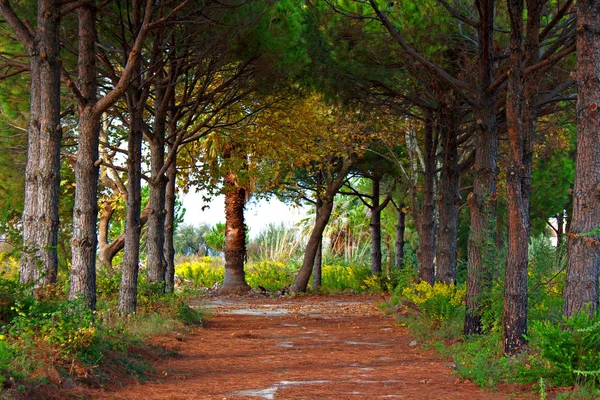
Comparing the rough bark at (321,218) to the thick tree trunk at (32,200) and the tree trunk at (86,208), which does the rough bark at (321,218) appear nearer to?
the tree trunk at (86,208)

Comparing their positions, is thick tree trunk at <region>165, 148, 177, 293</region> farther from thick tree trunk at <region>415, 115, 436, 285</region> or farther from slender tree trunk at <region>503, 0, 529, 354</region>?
slender tree trunk at <region>503, 0, 529, 354</region>

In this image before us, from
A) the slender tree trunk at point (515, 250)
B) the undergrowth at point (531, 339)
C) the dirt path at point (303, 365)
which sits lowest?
the dirt path at point (303, 365)

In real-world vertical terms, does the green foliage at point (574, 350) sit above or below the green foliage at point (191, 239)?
below

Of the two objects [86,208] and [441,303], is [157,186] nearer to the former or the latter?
[86,208]

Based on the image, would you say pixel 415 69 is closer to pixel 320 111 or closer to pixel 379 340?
pixel 379 340

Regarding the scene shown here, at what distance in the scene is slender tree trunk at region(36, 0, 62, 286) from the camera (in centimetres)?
1012

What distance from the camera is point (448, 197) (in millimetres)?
16391

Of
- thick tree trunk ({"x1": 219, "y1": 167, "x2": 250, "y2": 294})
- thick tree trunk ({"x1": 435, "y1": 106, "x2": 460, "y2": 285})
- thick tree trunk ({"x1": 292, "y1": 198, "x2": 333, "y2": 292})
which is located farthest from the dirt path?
thick tree trunk ({"x1": 219, "y1": 167, "x2": 250, "y2": 294})

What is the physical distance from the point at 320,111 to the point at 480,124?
11.8 metres

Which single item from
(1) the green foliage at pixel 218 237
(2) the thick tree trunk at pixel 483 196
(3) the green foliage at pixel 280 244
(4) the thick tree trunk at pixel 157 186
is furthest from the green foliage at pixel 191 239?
(2) the thick tree trunk at pixel 483 196

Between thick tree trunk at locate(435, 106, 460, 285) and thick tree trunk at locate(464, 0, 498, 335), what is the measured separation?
3.26 meters

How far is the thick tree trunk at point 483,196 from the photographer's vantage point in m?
11.5

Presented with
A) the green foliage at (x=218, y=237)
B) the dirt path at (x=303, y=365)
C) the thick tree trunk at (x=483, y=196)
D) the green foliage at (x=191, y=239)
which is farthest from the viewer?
the green foliage at (x=191, y=239)

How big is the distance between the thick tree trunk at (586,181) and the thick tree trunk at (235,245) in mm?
21315
